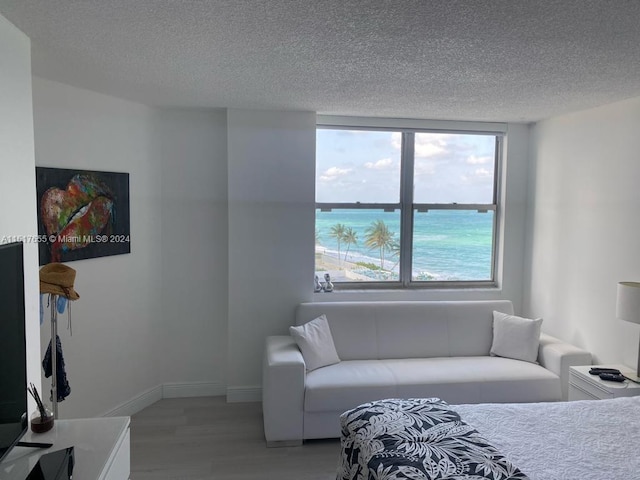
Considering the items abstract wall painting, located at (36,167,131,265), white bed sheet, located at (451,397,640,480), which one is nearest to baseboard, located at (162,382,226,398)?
abstract wall painting, located at (36,167,131,265)

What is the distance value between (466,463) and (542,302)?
2.89m

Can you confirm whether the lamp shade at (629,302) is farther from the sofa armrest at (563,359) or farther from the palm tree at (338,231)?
the palm tree at (338,231)

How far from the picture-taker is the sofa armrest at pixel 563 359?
3578 mm

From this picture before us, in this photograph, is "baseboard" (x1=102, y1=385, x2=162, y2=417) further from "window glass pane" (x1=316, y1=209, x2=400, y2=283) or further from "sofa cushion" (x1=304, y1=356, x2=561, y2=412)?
"window glass pane" (x1=316, y1=209, x2=400, y2=283)

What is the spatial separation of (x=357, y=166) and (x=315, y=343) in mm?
1770

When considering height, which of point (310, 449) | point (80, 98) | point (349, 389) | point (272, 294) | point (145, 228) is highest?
point (80, 98)

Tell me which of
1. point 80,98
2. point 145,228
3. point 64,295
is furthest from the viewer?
point 145,228

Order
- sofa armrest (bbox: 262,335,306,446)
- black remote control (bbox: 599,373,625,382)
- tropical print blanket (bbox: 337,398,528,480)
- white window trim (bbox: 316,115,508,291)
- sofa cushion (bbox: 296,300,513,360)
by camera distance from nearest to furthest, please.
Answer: tropical print blanket (bbox: 337,398,528,480) → black remote control (bbox: 599,373,625,382) → sofa armrest (bbox: 262,335,306,446) → sofa cushion (bbox: 296,300,513,360) → white window trim (bbox: 316,115,508,291)

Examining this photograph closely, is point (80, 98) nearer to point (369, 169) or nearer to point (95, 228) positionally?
point (95, 228)

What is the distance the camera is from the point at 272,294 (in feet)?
13.5

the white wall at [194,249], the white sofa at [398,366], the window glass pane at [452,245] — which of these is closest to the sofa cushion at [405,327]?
the white sofa at [398,366]

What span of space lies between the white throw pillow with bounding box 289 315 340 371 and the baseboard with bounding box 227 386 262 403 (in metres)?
0.82

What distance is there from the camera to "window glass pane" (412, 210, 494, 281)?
15.0 ft

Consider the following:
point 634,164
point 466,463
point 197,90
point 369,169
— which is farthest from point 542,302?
point 197,90
